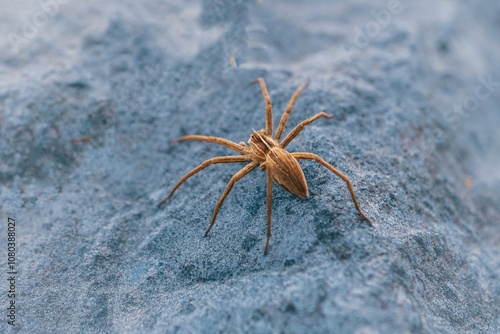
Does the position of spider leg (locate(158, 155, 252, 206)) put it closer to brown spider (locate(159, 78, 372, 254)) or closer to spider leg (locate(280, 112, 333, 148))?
brown spider (locate(159, 78, 372, 254))

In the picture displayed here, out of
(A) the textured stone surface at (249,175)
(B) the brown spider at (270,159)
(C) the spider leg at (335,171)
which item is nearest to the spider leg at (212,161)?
(B) the brown spider at (270,159)

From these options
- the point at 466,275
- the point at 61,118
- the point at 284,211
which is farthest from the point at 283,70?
the point at 466,275

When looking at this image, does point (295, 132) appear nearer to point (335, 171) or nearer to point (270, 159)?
point (270, 159)

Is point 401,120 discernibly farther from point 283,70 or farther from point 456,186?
point 283,70

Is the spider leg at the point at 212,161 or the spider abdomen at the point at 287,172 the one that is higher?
the spider abdomen at the point at 287,172

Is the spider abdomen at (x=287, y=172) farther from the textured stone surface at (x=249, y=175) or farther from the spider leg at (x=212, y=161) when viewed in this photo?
the spider leg at (x=212, y=161)

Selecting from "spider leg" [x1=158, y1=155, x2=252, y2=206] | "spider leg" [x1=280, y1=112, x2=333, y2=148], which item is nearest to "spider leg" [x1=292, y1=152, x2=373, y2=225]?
"spider leg" [x1=280, y1=112, x2=333, y2=148]
